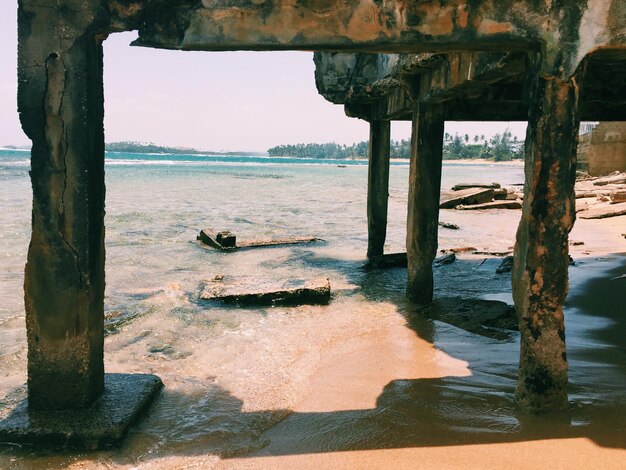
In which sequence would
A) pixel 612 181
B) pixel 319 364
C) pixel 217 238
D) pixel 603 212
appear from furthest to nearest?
pixel 612 181 → pixel 603 212 → pixel 217 238 → pixel 319 364

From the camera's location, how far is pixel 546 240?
3.40 meters

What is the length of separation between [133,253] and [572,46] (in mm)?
9189

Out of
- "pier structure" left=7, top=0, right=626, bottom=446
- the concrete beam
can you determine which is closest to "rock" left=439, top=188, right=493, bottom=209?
"pier structure" left=7, top=0, right=626, bottom=446

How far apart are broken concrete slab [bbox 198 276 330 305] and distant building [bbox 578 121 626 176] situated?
2164 centimetres

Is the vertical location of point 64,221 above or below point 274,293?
above

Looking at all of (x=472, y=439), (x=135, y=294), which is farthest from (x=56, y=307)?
(x=135, y=294)

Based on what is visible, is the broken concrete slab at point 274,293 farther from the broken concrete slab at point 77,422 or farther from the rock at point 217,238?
the rock at point 217,238

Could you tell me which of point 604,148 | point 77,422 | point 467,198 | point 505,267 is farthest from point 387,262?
point 604,148

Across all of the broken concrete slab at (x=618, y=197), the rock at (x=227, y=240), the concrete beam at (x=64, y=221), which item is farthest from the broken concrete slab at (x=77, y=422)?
the broken concrete slab at (x=618, y=197)

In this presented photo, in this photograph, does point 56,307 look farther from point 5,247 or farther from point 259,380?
point 5,247

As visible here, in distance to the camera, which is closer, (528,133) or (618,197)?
(528,133)

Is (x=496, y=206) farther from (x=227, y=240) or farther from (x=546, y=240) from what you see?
(x=546, y=240)

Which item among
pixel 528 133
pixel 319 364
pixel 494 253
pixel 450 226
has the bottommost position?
pixel 319 364

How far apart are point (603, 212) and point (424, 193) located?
414 inches
